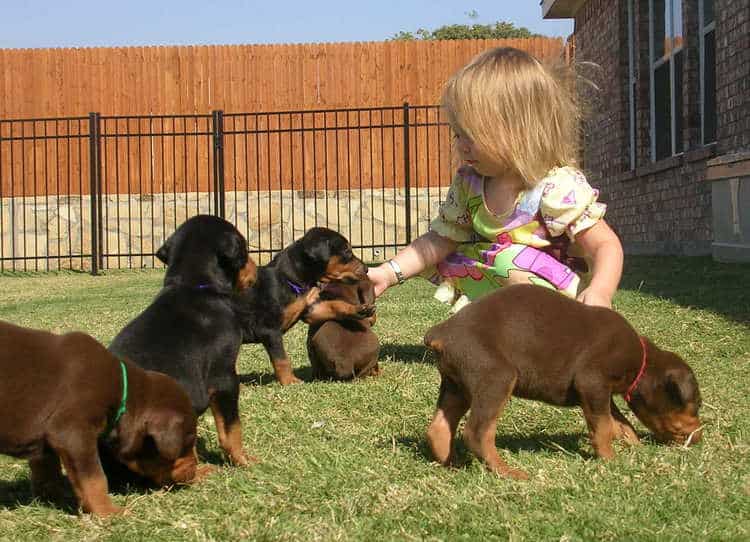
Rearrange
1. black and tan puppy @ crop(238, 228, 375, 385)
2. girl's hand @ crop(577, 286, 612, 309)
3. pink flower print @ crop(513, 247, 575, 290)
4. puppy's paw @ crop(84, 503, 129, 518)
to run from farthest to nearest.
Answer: black and tan puppy @ crop(238, 228, 375, 385) < pink flower print @ crop(513, 247, 575, 290) < girl's hand @ crop(577, 286, 612, 309) < puppy's paw @ crop(84, 503, 129, 518)

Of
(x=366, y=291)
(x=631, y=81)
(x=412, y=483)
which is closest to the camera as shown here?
(x=412, y=483)

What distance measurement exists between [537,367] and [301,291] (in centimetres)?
264

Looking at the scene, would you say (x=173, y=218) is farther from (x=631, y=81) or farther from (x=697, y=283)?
(x=697, y=283)

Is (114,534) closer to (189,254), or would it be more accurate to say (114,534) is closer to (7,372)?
(7,372)

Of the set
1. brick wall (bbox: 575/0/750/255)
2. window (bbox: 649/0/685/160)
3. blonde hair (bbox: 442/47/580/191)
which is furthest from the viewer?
window (bbox: 649/0/685/160)

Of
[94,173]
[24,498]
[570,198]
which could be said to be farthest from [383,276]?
[94,173]

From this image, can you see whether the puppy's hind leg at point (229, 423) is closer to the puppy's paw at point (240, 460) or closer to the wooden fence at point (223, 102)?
the puppy's paw at point (240, 460)

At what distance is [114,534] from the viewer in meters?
2.85

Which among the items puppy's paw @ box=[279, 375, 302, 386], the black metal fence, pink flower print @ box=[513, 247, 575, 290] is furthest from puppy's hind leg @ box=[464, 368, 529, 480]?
the black metal fence

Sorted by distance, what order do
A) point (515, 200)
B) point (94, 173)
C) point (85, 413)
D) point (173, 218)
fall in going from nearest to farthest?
1. point (85, 413)
2. point (515, 200)
3. point (94, 173)
4. point (173, 218)

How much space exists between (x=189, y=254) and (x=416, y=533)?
174 cm

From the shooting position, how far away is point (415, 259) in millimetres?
5531

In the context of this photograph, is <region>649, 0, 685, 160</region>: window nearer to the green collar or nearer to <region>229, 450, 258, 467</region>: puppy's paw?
<region>229, 450, 258, 467</region>: puppy's paw

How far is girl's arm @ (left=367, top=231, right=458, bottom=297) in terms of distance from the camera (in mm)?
5457
